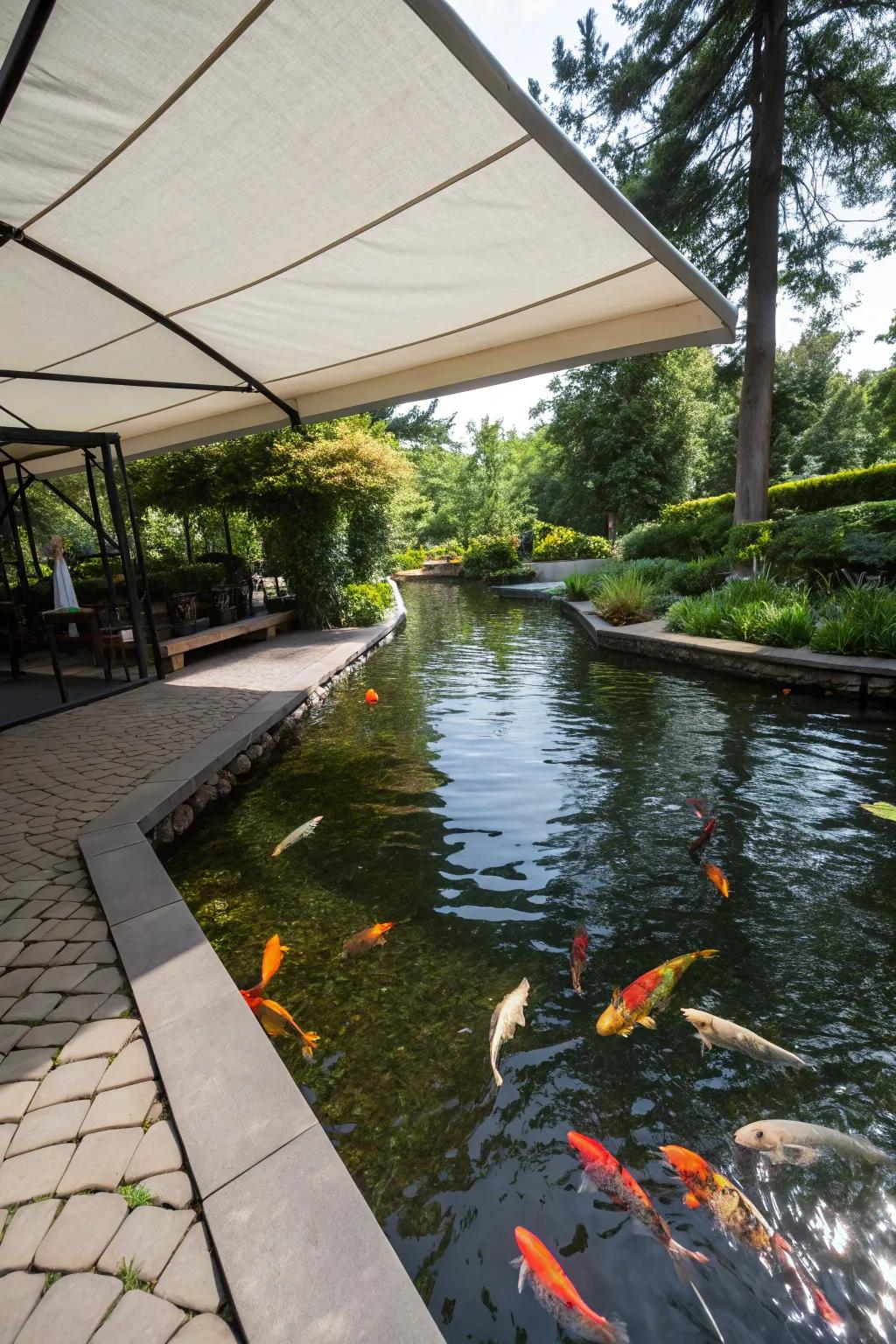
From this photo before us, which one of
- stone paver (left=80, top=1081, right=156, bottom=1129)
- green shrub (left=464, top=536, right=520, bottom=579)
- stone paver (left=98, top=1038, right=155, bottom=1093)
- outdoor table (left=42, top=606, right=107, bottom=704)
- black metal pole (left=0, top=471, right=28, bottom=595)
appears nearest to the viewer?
stone paver (left=80, top=1081, right=156, bottom=1129)

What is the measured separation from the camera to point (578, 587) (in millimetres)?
14117

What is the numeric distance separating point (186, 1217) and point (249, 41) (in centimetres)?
395

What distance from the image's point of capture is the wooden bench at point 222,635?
8312 millimetres

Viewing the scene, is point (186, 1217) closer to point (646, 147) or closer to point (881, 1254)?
point (881, 1254)

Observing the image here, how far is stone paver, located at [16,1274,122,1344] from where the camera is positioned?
124 centimetres

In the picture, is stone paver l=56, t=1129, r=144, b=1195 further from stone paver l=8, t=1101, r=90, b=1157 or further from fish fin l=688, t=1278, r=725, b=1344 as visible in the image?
fish fin l=688, t=1278, r=725, b=1344

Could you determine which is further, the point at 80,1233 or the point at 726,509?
the point at 726,509

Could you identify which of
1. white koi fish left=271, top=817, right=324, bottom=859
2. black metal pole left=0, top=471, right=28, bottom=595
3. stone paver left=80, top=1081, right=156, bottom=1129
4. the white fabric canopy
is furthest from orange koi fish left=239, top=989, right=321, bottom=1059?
black metal pole left=0, top=471, right=28, bottom=595

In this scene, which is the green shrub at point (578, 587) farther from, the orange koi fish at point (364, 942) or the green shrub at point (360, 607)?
the orange koi fish at point (364, 942)

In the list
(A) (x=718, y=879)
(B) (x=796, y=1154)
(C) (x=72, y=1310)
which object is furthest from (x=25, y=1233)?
(A) (x=718, y=879)

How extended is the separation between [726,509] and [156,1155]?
57.5ft

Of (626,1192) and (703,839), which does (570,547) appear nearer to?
(703,839)

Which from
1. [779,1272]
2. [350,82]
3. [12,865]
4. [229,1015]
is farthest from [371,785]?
[350,82]

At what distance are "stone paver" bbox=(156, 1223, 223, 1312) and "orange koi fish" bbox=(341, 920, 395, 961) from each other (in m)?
1.42
